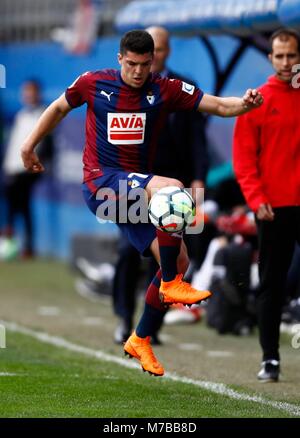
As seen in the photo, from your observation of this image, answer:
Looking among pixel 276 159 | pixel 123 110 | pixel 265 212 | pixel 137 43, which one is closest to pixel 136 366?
pixel 265 212

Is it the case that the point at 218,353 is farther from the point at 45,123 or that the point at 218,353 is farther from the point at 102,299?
the point at 102,299

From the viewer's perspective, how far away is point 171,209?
7.59 meters

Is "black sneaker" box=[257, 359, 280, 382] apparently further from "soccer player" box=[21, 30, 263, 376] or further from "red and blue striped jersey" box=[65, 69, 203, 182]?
"red and blue striped jersey" box=[65, 69, 203, 182]

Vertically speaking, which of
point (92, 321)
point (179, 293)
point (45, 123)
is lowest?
point (92, 321)

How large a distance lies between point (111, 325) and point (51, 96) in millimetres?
7033

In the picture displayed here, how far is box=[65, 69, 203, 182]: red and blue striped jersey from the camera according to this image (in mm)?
8039

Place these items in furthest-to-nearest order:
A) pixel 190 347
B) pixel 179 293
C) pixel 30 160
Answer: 1. pixel 190 347
2. pixel 30 160
3. pixel 179 293

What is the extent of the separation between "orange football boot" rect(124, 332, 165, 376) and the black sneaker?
2.99ft

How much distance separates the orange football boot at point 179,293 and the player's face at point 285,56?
5.20ft

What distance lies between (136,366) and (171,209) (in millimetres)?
2076

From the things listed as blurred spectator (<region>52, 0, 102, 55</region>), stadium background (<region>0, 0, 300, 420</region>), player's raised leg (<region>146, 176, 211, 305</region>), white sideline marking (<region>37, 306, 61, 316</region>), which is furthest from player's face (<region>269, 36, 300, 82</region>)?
blurred spectator (<region>52, 0, 102, 55</region>)
